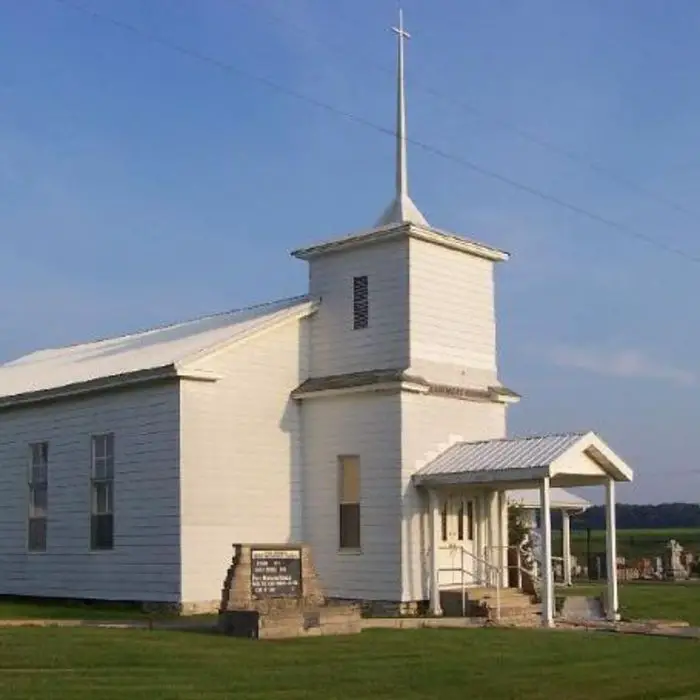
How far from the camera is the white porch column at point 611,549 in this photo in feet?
82.9

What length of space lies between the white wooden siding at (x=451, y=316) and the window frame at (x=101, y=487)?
674 cm

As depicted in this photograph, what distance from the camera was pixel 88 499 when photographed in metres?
27.5

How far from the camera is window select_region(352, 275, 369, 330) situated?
2705 centimetres

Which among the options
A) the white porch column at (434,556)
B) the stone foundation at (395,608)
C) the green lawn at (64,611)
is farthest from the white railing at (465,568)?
the green lawn at (64,611)

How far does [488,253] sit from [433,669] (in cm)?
1364

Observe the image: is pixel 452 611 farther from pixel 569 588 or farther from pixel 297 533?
pixel 569 588

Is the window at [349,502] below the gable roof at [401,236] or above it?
below

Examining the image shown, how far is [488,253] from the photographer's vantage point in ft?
92.4

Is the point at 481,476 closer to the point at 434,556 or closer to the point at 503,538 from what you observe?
the point at 434,556

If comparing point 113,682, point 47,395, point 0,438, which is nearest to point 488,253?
point 47,395

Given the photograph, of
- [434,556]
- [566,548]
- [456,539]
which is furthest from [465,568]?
[566,548]

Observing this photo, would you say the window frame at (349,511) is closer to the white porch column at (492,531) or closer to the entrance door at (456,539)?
the entrance door at (456,539)

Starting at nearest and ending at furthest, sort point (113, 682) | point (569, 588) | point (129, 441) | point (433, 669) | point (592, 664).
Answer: point (113, 682) < point (433, 669) < point (592, 664) < point (129, 441) < point (569, 588)

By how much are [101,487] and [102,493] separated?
13cm
